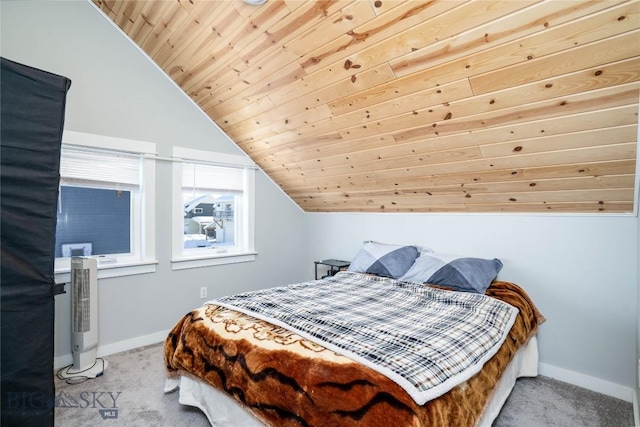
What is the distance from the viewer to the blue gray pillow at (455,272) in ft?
7.93

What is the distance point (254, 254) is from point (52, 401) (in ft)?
7.64

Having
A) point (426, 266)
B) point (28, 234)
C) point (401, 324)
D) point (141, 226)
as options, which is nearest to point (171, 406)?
point (28, 234)

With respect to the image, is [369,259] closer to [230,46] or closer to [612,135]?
[612,135]

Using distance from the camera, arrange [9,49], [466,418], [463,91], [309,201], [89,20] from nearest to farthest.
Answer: [466,418], [463,91], [9,49], [89,20], [309,201]

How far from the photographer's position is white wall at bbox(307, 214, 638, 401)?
214 cm

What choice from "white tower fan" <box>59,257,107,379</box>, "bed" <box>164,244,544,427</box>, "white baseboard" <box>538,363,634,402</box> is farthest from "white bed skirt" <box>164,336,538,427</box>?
"white tower fan" <box>59,257,107,379</box>

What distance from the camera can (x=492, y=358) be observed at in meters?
1.67

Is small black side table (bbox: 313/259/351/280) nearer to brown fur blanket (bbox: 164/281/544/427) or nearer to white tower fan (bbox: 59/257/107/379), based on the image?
brown fur blanket (bbox: 164/281/544/427)

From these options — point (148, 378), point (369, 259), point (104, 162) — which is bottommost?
point (148, 378)

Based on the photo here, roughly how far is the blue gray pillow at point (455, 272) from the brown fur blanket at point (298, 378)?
1.50 feet

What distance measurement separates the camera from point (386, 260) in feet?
9.96

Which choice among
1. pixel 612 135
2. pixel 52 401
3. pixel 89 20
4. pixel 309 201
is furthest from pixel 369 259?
pixel 89 20

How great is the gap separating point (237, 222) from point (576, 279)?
10.7 ft

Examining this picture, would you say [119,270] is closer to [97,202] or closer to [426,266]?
[97,202]
